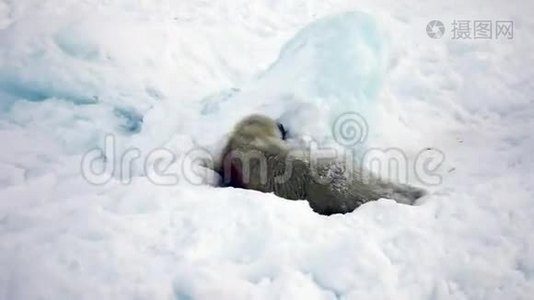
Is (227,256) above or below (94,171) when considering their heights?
below

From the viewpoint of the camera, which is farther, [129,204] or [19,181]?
[19,181]

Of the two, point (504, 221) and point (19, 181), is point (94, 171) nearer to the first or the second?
point (19, 181)

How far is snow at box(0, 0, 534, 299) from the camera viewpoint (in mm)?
3109

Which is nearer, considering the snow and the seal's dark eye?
the snow

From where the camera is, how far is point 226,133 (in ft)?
15.6

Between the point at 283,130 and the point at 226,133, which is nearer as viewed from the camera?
the point at 226,133

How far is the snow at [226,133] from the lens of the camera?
3.11 metres

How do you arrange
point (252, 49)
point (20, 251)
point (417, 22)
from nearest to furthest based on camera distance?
point (20, 251) → point (252, 49) → point (417, 22)

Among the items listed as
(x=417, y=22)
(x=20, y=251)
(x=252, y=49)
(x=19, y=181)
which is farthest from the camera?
(x=417, y=22)

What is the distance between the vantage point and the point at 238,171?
4.38 metres

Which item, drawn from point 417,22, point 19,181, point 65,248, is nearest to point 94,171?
point 19,181

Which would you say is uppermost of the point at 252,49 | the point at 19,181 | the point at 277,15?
the point at 277,15

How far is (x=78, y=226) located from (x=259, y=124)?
1.83 meters

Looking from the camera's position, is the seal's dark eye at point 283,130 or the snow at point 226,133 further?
the seal's dark eye at point 283,130
